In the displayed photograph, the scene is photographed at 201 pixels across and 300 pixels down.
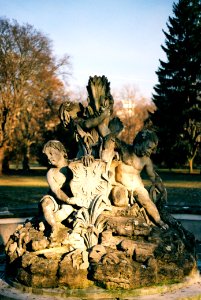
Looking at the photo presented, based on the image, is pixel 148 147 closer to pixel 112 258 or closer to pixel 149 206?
pixel 149 206

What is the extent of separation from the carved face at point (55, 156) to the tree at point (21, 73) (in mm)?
31575

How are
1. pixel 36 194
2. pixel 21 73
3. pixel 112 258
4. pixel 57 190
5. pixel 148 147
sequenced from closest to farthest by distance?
1. pixel 112 258
2. pixel 57 190
3. pixel 148 147
4. pixel 36 194
5. pixel 21 73

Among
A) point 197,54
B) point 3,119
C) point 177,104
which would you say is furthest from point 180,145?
point 3,119

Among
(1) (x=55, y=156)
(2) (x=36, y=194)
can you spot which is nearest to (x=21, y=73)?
(2) (x=36, y=194)

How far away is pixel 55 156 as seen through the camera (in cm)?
685

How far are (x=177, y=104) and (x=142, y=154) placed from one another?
3368 cm

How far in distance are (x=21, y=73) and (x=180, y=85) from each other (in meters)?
14.6

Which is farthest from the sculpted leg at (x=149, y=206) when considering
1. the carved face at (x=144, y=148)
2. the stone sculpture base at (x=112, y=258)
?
the carved face at (x=144, y=148)

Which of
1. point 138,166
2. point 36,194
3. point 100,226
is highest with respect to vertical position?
point 138,166

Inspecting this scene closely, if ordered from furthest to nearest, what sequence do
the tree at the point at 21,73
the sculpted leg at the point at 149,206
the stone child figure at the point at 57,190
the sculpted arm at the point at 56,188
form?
1. the tree at the point at 21,73
2. the sculpted leg at the point at 149,206
3. the sculpted arm at the point at 56,188
4. the stone child figure at the point at 57,190

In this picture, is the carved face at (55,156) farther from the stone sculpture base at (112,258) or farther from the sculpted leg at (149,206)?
the sculpted leg at (149,206)

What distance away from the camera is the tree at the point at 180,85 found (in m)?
39.2

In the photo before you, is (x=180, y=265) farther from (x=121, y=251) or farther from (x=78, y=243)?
(x=78, y=243)

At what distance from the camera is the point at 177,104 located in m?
39.8
